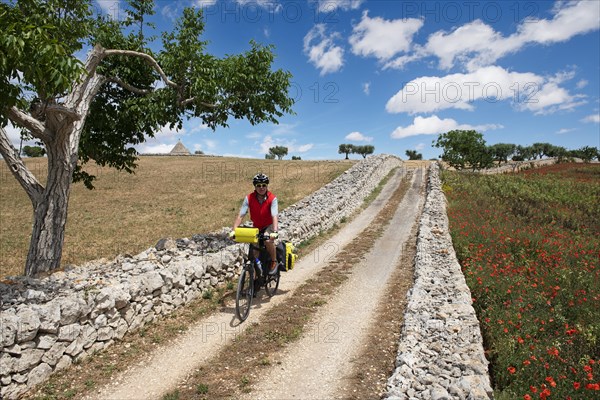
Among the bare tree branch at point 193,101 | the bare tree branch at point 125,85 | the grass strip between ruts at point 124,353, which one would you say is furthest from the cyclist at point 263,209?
the bare tree branch at point 125,85

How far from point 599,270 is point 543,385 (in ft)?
29.9

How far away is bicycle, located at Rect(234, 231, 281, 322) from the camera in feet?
26.4

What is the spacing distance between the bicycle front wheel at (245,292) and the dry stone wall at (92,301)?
1.78 meters

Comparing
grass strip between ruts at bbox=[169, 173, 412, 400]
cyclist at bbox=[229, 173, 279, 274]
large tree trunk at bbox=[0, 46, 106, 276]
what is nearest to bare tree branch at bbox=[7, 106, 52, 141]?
large tree trunk at bbox=[0, 46, 106, 276]

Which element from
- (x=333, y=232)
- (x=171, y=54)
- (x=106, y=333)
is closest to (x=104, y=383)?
(x=106, y=333)

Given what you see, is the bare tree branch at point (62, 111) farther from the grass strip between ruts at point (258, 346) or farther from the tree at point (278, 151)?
the tree at point (278, 151)

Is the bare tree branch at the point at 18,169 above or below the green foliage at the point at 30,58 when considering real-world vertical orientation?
below

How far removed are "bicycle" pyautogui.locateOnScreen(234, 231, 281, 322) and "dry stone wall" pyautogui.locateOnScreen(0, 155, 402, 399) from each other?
5.98 feet

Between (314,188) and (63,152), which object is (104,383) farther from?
(314,188)

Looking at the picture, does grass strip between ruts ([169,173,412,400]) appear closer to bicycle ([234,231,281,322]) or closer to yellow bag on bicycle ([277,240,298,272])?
bicycle ([234,231,281,322])

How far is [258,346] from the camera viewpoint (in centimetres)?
704

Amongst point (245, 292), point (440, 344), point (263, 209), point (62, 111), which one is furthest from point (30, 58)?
point (440, 344)

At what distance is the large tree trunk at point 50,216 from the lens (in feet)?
31.8

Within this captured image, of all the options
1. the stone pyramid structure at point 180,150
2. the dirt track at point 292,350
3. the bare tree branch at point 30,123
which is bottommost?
the dirt track at point 292,350
